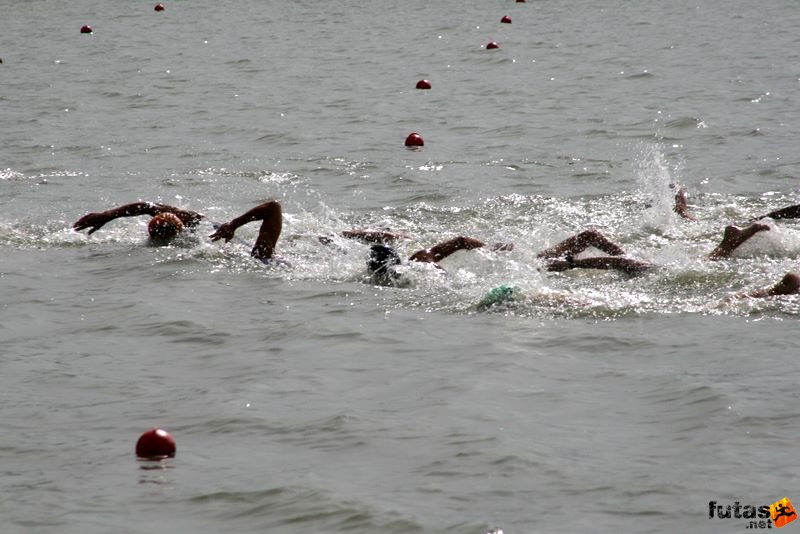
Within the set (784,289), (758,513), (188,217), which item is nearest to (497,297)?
(784,289)

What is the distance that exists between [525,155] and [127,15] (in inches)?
924

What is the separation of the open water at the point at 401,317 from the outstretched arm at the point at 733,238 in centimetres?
14

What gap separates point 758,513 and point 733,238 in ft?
18.0

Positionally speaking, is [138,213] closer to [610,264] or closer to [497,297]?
[497,297]

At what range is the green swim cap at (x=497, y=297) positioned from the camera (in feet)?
32.0

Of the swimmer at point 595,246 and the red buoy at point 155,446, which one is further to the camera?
the swimmer at point 595,246

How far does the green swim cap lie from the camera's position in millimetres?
9766

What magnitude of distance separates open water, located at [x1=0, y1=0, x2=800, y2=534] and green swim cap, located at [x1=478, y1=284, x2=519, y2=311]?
0.09 meters

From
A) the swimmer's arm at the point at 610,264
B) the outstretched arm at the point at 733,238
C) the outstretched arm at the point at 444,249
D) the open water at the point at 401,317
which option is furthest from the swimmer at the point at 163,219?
the outstretched arm at the point at 733,238

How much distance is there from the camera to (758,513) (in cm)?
577

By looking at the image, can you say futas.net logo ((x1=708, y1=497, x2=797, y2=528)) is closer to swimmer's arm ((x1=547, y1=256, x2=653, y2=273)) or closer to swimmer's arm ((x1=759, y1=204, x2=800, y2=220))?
swimmer's arm ((x1=547, y1=256, x2=653, y2=273))

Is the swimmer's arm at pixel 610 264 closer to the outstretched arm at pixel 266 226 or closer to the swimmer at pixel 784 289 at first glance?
the swimmer at pixel 784 289

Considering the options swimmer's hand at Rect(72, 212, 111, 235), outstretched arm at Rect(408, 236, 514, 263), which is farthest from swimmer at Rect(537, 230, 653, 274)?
swimmer's hand at Rect(72, 212, 111, 235)

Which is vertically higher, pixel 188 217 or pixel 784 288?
pixel 188 217
